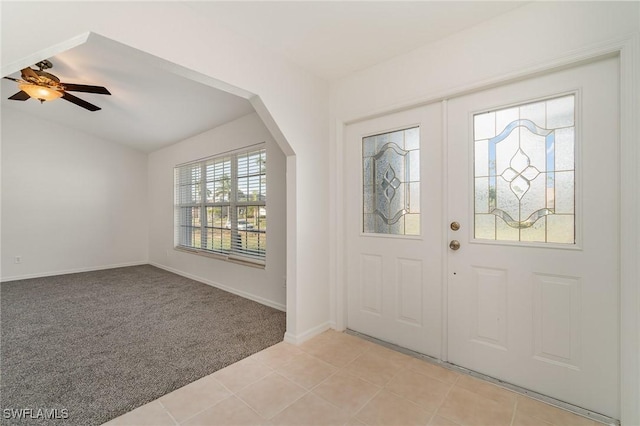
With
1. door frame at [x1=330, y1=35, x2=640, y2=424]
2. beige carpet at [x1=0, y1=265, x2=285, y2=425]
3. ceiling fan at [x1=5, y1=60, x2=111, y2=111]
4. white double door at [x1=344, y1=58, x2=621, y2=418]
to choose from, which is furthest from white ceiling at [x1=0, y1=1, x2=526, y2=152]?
beige carpet at [x1=0, y1=265, x2=285, y2=425]

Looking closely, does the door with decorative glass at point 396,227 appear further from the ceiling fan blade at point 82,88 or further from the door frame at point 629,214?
the ceiling fan blade at point 82,88

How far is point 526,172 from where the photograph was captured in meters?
1.88

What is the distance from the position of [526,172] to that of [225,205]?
3.85 meters

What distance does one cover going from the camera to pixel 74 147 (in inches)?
211

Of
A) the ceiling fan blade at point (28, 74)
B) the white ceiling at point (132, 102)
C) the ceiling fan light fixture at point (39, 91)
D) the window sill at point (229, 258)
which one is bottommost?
the window sill at point (229, 258)

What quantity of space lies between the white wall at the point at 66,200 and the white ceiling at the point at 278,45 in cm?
125

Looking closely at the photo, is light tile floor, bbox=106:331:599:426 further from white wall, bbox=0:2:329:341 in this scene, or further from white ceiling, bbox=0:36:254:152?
white ceiling, bbox=0:36:254:152

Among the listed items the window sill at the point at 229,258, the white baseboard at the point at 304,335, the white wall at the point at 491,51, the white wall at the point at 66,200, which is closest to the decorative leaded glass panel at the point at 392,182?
the white wall at the point at 491,51

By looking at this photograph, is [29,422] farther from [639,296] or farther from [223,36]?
[639,296]

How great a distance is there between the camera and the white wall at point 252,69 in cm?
134

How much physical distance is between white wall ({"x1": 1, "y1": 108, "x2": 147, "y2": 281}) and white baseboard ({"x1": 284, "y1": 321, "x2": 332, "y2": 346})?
514 cm

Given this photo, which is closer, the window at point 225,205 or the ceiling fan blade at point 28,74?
the ceiling fan blade at point 28,74

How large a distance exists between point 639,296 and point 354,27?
2385mm

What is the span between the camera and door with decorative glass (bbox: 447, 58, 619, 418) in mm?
1631
